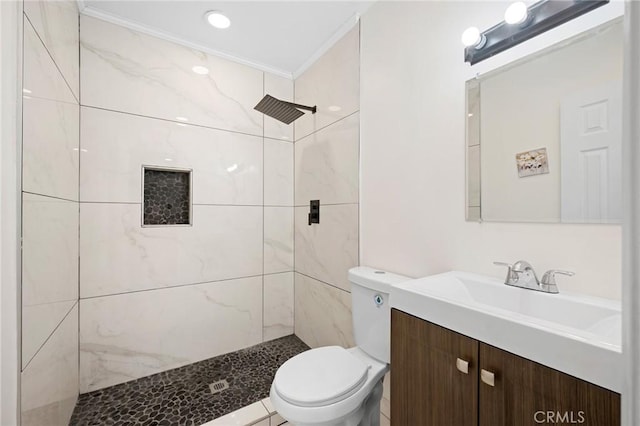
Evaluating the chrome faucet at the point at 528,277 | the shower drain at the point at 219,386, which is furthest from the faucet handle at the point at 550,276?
the shower drain at the point at 219,386

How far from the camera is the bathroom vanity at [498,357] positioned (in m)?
0.56

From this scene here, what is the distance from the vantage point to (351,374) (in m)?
1.19

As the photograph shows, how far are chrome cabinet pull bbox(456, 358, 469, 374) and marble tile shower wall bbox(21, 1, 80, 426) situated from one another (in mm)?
1249

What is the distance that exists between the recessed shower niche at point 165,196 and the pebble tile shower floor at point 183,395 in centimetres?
98

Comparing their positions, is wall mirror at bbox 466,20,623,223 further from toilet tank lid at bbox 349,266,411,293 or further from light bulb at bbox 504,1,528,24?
toilet tank lid at bbox 349,266,411,293

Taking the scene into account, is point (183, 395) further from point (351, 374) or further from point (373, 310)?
point (373, 310)

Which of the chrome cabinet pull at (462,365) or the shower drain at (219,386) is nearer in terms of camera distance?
the chrome cabinet pull at (462,365)

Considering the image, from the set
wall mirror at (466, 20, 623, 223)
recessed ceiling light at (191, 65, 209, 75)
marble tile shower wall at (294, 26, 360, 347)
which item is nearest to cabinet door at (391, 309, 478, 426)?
wall mirror at (466, 20, 623, 223)

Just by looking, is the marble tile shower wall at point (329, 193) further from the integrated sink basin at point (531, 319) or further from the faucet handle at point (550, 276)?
the faucet handle at point (550, 276)

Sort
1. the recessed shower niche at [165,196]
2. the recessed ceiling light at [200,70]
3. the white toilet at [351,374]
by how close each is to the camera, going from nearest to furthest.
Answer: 1. the white toilet at [351,374]
2. the recessed shower niche at [165,196]
3. the recessed ceiling light at [200,70]

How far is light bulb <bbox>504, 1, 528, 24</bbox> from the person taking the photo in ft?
3.15

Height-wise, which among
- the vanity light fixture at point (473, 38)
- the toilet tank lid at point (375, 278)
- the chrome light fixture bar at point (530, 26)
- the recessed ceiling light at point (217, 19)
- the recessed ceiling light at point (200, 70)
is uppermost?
the recessed ceiling light at point (217, 19)

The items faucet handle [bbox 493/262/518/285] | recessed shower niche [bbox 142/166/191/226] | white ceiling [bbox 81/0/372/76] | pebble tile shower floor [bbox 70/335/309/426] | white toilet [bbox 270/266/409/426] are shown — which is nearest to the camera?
faucet handle [bbox 493/262/518/285]

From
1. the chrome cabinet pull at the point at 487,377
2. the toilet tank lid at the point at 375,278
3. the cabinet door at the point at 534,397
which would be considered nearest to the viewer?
the cabinet door at the point at 534,397
